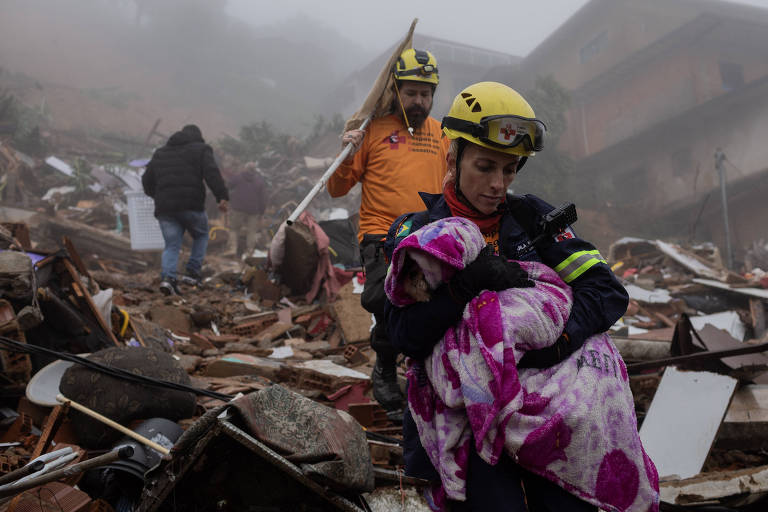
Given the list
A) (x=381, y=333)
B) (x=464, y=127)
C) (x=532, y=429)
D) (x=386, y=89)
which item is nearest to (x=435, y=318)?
(x=532, y=429)

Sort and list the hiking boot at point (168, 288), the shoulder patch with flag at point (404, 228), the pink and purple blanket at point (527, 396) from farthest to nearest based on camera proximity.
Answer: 1. the hiking boot at point (168, 288)
2. the shoulder patch with flag at point (404, 228)
3. the pink and purple blanket at point (527, 396)

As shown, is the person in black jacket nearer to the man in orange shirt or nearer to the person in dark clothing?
the person in dark clothing

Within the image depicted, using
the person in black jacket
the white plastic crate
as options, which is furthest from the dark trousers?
the white plastic crate

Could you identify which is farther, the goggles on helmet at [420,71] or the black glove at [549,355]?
the goggles on helmet at [420,71]

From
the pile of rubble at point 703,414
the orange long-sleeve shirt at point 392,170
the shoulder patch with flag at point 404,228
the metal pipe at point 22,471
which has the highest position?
the orange long-sleeve shirt at point 392,170

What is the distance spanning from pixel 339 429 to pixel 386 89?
218 cm

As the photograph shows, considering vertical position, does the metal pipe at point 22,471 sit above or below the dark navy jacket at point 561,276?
below

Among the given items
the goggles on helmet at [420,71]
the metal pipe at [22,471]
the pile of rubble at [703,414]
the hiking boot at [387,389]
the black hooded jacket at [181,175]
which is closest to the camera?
the metal pipe at [22,471]

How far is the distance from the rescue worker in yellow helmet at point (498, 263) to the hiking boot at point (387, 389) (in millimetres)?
1611

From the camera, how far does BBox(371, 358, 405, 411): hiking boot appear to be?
3.22 m

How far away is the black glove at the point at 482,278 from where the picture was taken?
50.7 inches

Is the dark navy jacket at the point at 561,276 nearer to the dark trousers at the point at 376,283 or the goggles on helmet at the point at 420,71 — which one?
the dark trousers at the point at 376,283

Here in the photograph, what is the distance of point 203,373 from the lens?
4113 mm

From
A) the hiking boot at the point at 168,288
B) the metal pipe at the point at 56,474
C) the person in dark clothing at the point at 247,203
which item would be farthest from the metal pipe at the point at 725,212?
the metal pipe at the point at 56,474
